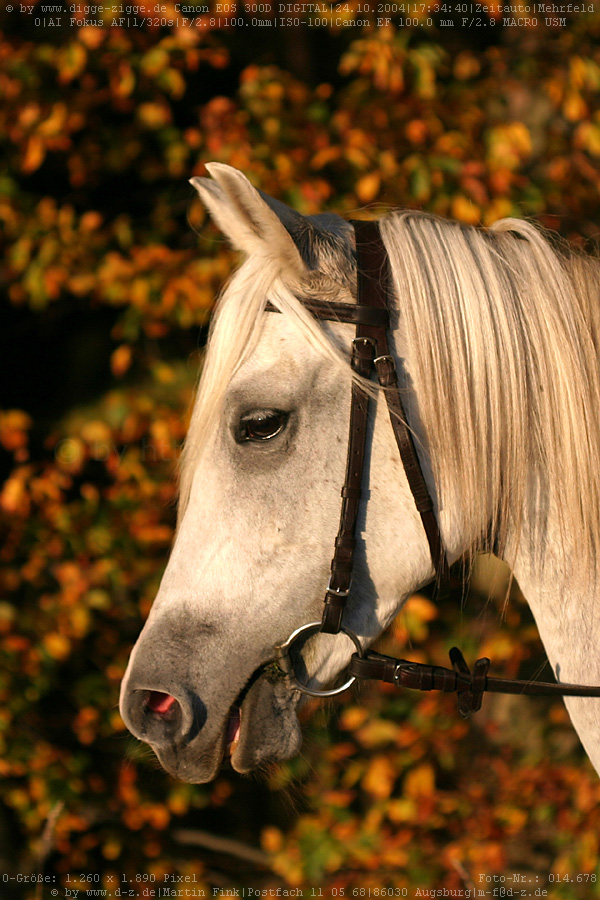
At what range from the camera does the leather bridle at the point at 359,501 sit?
56.4 inches

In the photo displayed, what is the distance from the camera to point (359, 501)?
1.45 m

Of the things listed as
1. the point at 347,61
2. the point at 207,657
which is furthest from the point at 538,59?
the point at 207,657

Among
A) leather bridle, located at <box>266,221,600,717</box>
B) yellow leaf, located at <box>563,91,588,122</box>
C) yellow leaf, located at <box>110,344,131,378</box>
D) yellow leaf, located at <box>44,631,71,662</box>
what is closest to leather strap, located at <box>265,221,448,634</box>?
leather bridle, located at <box>266,221,600,717</box>

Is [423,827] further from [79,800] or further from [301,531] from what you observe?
[301,531]

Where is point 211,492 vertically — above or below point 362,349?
below

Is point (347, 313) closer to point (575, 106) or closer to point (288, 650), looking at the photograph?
point (288, 650)

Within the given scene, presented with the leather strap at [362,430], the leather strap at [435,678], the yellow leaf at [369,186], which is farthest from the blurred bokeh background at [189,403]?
the leather strap at [362,430]

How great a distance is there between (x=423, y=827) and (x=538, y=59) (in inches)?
152

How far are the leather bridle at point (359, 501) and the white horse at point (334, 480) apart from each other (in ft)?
0.09

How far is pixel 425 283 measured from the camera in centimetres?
150

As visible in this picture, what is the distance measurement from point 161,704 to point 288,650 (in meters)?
0.31

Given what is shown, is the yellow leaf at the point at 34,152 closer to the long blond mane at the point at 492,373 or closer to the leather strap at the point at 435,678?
the long blond mane at the point at 492,373

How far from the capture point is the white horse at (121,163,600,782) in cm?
144

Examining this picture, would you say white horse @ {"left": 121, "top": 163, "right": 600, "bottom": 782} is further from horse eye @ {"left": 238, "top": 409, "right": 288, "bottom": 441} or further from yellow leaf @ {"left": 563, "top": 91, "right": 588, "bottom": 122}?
yellow leaf @ {"left": 563, "top": 91, "right": 588, "bottom": 122}
